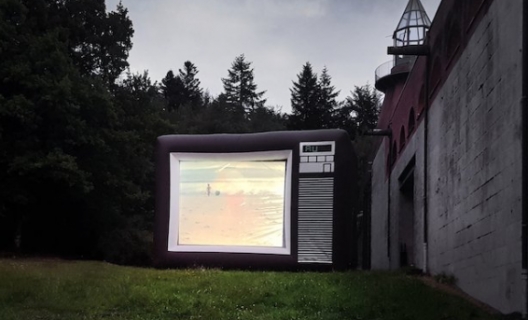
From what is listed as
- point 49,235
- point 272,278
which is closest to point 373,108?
point 49,235

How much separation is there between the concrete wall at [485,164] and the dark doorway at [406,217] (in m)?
7.16

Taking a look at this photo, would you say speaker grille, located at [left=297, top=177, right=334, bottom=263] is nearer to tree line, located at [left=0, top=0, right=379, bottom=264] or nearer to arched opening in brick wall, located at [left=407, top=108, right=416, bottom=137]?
arched opening in brick wall, located at [left=407, top=108, right=416, bottom=137]

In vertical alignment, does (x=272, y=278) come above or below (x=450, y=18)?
below

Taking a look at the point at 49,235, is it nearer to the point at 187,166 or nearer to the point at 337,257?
the point at 187,166

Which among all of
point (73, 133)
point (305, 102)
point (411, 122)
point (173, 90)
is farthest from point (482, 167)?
point (173, 90)

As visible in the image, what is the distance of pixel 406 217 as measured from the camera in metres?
22.6

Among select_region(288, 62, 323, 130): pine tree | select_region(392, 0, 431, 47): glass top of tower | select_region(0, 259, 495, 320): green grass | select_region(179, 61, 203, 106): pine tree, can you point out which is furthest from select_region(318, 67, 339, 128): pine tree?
select_region(0, 259, 495, 320): green grass

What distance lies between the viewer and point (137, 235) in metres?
32.4

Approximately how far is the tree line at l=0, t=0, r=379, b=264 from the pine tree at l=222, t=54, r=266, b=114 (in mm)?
36683

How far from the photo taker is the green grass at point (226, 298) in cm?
934

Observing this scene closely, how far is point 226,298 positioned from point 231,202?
6191mm

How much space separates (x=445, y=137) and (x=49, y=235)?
22904 mm

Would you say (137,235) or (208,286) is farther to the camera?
(137,235)

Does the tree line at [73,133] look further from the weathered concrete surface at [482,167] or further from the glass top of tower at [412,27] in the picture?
the weathered concrete surface at [482,167]
